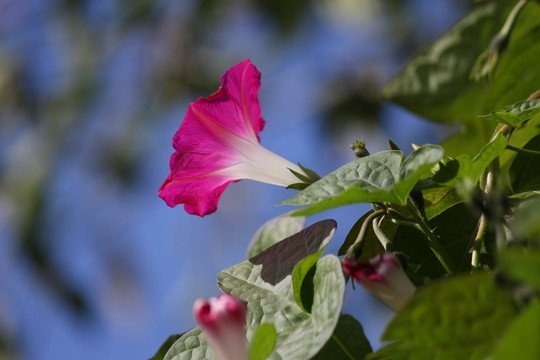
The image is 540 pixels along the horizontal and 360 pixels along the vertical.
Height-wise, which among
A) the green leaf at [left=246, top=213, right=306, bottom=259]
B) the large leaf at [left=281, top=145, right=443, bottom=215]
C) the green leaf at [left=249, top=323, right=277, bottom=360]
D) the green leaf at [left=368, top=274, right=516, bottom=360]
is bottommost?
the green leaf at [left=368, top=274, right=516, bottom=360]

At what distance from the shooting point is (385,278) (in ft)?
1.51

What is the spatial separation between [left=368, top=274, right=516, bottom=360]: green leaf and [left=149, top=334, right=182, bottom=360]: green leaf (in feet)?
0.86

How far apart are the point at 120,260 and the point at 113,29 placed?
1.70 m

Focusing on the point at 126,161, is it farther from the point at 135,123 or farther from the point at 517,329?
the point at 517,329

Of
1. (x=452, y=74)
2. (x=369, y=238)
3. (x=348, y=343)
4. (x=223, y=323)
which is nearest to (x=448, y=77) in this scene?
(x=452, y=74)

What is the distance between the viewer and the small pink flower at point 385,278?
0.46 meters

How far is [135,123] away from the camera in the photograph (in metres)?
4.64

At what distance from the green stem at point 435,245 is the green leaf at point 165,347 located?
0.23 meters

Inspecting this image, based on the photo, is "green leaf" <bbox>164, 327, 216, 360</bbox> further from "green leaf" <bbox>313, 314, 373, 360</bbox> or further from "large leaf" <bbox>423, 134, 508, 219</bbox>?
"large leaf" <bbox>423, 134, 508, 219</bbox>

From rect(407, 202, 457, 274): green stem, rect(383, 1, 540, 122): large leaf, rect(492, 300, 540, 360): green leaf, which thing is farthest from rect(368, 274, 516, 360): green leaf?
rect(383, 1, 540, 122): large leaf

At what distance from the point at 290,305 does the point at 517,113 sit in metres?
0.24

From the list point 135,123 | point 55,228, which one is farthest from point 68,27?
point 55,228

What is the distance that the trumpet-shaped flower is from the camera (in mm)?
664

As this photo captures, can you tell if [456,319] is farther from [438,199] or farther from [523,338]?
[438,199]
